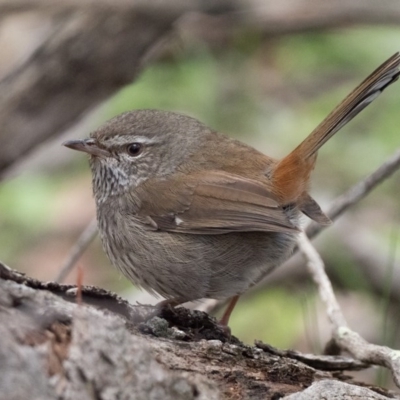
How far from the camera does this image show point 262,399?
2.90 metres

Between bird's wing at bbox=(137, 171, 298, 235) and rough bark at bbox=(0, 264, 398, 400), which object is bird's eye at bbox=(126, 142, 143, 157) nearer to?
bird's wing at bbox=(137, 171, 298, 235)

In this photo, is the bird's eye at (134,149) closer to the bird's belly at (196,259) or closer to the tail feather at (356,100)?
the bird's belly at (196,259)

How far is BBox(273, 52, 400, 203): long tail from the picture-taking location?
172 inches

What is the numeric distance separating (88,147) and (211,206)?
32.6 inches

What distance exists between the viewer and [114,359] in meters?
2.34

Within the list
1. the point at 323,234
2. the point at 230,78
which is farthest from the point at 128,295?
the point at 230,78

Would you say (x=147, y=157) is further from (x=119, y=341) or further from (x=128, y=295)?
(x=119, y=341)

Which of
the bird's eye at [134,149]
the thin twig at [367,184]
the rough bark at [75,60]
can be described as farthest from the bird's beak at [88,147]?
the thin twig at [367,184]

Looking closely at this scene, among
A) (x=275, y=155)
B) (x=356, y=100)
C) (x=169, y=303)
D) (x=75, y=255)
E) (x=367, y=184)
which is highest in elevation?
(x=275, y=155)

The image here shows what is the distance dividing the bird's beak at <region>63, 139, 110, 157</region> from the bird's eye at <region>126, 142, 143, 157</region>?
152mm

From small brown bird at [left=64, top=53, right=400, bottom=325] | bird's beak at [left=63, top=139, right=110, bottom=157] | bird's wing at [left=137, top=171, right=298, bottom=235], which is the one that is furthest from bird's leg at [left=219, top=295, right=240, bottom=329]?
bird's beak at [left=63, top=139, right=110, bottom=157]

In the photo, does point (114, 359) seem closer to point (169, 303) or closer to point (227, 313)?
point (169, 303)

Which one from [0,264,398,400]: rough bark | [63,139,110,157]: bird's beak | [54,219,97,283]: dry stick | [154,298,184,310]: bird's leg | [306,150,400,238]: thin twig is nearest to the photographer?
[0,264,398,400]: rough bark

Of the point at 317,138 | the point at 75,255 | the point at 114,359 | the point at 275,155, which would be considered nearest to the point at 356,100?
the point at 317,138
